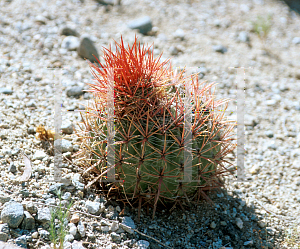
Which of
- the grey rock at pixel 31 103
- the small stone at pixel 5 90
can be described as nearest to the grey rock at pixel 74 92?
the grey rock at pixel 31 103

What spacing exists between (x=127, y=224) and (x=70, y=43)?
2965mm

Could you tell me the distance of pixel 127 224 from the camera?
88.1 inches

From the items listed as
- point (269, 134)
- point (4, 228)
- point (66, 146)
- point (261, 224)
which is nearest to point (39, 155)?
point (66, 146)

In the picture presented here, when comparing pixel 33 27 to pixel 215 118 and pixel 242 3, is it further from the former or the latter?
pixel 242 3

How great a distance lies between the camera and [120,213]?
229cm

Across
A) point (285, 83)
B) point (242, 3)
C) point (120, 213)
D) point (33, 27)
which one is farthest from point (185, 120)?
point (242, 3)

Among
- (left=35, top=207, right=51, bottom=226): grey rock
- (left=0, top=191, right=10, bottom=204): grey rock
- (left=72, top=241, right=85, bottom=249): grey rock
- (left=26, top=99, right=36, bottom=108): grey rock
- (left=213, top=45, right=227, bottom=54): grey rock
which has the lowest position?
(left=72, top=241, right=85, bottom=249): grey rock

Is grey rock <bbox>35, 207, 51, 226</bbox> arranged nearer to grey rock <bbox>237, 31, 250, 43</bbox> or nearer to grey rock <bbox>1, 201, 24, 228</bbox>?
grey rock <bbox>1, 201, 24, 228</bbox>

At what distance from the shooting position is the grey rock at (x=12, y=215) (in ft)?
6.43

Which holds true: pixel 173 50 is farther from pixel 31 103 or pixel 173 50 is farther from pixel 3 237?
pixel 3 237

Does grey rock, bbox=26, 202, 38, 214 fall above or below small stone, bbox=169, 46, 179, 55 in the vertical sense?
below

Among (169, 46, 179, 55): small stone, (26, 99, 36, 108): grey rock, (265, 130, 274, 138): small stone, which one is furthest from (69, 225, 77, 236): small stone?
(169, 46, 179, 55): small stone

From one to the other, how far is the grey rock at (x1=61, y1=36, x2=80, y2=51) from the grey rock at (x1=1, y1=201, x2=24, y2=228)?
111 inches

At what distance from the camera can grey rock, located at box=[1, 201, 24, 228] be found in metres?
1.96
